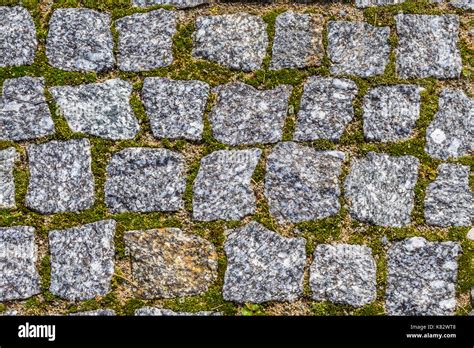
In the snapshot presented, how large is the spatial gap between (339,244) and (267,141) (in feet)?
A: 2.04

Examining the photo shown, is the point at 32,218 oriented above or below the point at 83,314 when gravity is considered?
above

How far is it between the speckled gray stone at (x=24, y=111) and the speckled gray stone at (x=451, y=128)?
6.29 feet

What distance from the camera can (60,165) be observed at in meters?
3.55

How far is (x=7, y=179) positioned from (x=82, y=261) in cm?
56

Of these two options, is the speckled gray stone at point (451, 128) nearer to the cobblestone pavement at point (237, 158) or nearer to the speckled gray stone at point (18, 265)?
the cobblestone pavement at point (237, 158)

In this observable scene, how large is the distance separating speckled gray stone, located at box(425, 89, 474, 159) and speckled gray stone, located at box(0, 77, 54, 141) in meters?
1.92

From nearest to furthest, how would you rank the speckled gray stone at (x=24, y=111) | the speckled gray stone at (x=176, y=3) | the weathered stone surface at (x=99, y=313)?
the weathered stone surface at (x=99, y=313), the speckled gray stone at (x=24, y=111), the speckled gray stone at (x=176, y=3)

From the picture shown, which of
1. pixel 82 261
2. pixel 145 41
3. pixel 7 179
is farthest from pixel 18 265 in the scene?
pixel 145 41

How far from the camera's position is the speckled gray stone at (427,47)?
367 centimetres

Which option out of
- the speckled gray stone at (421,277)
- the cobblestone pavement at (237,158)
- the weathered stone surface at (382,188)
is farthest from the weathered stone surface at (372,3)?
the speckled gray stone at (421,277)

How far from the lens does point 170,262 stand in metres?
3.48

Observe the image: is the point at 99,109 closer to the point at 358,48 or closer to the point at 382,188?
the point at 358,48
